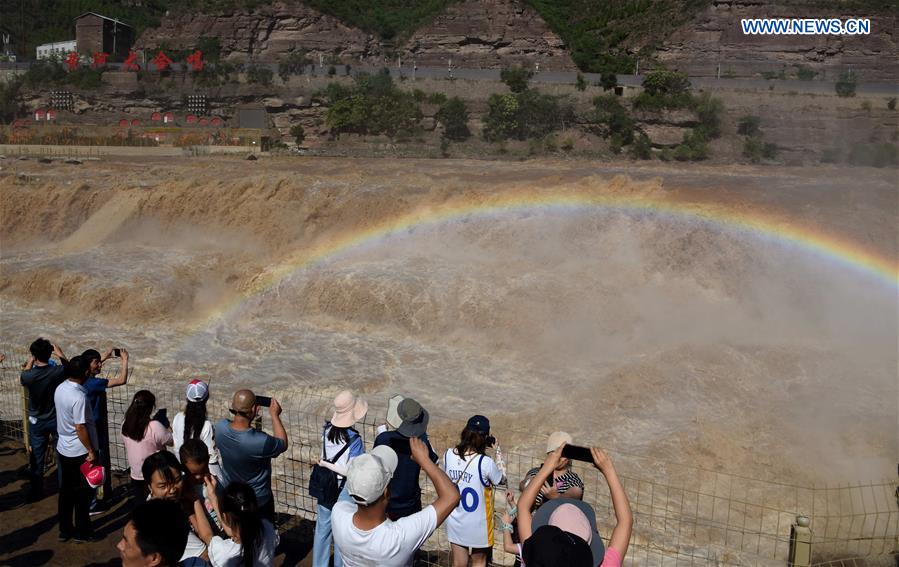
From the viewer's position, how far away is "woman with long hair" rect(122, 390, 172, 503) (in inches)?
239

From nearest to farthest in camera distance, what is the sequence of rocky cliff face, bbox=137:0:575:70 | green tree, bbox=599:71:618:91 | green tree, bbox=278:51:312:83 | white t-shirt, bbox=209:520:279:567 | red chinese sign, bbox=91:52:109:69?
white t-shirt, bbox=209:520:279:567 < green tree, bbox=599:71:618:91 < green tree, bbox=278:51:312:83 < red chinese sign, bbox=91:52:109:69 < rocky cliff face, bbox=137:0:575:70

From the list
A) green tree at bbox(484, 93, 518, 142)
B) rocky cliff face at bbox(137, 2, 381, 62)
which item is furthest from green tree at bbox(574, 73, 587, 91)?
rocky cliff face at bbox(137, 2, 381, 62)

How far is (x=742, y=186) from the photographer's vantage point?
26656 mm

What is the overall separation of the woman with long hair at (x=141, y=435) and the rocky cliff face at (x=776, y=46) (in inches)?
2621

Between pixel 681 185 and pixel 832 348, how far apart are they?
1064 centimetres

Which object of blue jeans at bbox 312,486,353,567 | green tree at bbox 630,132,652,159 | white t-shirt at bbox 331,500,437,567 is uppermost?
green tree at bbox 630,132,652,159

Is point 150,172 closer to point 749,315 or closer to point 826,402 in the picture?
point 749,315

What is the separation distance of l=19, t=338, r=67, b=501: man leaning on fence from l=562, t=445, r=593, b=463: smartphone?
4.85 metres

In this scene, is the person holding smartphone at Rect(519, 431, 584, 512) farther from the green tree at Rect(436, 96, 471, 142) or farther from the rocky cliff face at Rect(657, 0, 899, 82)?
the rocky cliff face at Rect(657, 0, 899, 82)

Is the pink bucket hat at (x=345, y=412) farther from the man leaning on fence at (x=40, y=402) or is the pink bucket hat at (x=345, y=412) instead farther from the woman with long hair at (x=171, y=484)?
the man leaning on fence at (x=40, y=402)

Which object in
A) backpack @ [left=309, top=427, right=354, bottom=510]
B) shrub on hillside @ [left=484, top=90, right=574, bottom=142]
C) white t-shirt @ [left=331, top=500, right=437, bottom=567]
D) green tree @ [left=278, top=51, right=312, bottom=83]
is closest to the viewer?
white t-shirt @ [left=331, top=500, right=437, bottom=567]

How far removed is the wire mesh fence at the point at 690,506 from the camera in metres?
8.91

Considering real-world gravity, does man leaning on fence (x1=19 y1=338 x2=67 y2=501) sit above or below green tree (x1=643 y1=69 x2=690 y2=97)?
below

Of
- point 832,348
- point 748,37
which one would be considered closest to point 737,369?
point 832,348
